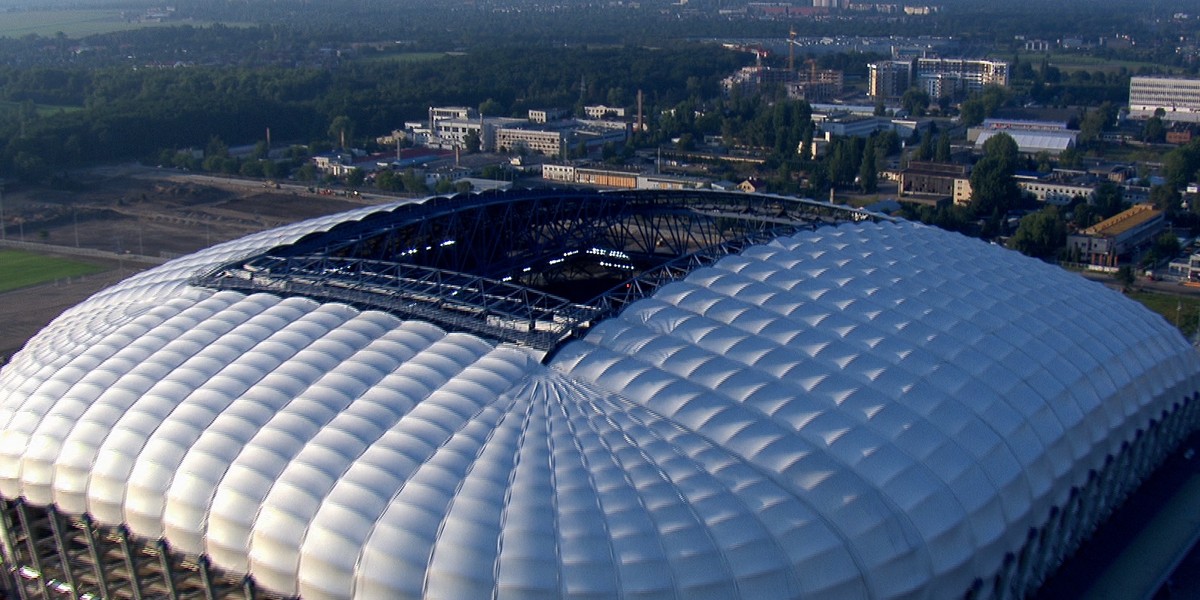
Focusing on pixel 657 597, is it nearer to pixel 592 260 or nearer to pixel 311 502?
pixel 311 502

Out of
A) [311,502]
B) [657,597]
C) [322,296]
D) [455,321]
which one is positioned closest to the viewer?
[657,597]

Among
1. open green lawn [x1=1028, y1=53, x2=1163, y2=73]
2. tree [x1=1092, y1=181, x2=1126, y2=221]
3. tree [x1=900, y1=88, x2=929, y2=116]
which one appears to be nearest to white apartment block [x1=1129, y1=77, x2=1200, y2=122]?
tree [x1=900, y1=88, x2=929, y2=116]

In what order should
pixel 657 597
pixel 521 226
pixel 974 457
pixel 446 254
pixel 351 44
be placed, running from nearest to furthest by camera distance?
1. pixel 657 597
2. pixel 974 457
3. pixel 446 254
4. pixel 521 226
5. pixel 351 44

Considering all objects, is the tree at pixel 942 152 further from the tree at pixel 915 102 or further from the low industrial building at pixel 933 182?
the tree at pixel 915 102

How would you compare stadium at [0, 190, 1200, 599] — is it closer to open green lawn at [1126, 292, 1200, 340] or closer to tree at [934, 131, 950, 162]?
open green lawn at [1126, 292, 1200, 340]

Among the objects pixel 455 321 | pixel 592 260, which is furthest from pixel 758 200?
pixel 455 321

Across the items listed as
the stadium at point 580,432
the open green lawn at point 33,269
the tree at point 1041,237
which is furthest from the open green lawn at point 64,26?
the stadium at point 580,432
